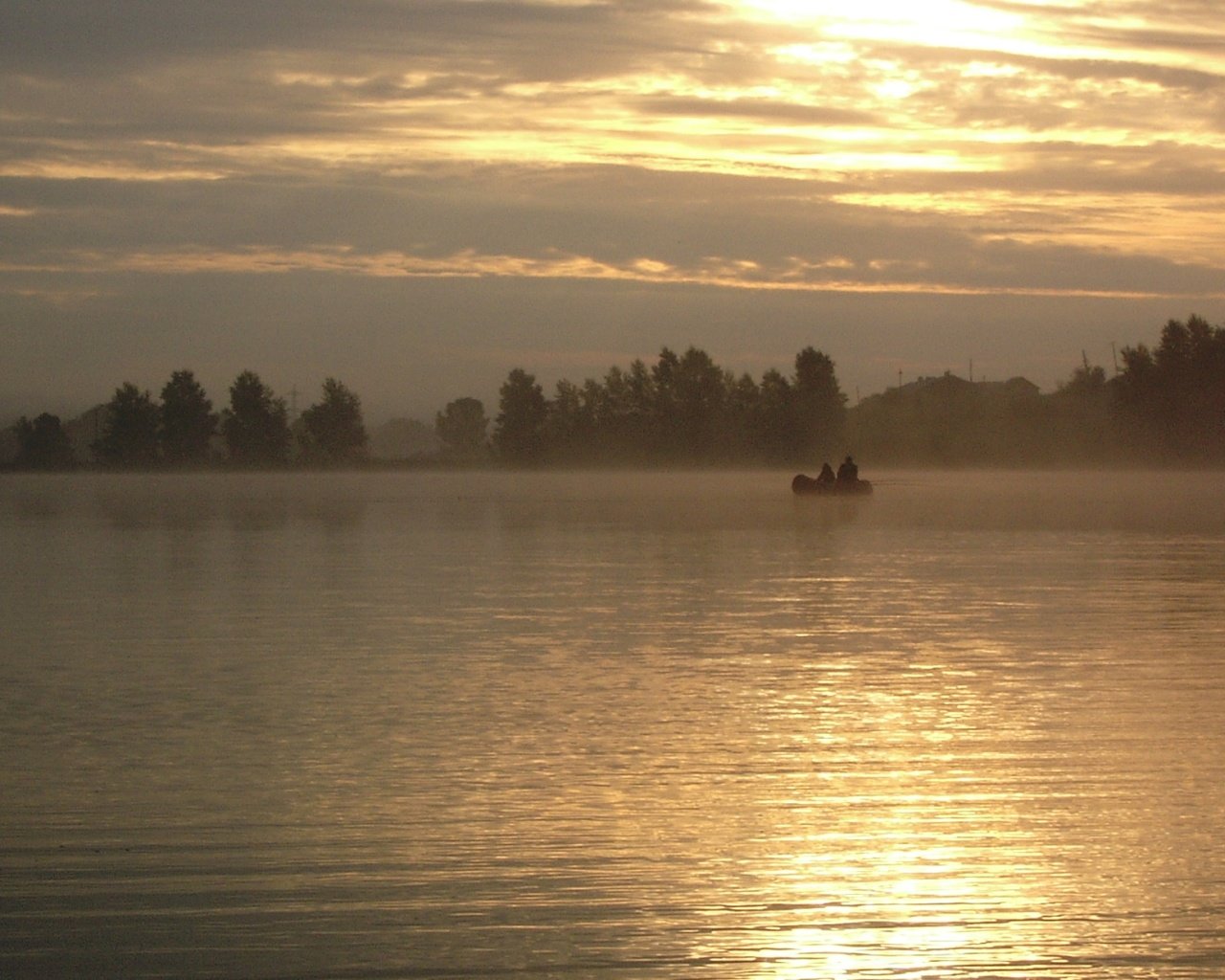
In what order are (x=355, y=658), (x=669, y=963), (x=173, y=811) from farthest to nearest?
(x=355, y=658) < (x=173, y=811) < (x=669, y=963)

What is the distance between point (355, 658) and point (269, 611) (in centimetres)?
388

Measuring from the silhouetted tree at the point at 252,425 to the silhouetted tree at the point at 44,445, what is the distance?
51.5 ft

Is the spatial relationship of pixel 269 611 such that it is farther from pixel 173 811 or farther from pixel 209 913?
pixel 209 913

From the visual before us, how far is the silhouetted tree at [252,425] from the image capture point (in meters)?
151

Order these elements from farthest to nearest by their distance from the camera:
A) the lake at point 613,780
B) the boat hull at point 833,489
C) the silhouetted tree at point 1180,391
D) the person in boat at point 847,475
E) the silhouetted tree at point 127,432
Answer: the silhouetted tree at point 127,432, the silhouetted tree at point 1180,391, the person in boat at point 847,475, the boat hull at point 833,489, the lake at point 613,780

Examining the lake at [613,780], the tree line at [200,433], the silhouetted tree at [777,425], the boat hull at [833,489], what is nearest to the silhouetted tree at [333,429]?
the tree line at [200,433]

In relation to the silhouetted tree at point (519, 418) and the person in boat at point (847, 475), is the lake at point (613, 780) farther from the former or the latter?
the silhouetted tree at point (519, 418)

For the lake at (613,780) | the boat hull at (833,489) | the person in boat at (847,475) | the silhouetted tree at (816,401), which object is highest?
the silhouetted tree at (816,401)

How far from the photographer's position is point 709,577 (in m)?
20.9

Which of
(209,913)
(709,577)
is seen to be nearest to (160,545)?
(709,577)

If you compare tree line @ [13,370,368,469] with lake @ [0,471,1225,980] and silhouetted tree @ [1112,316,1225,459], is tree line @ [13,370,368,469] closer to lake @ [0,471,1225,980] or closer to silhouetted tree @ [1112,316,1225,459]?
silhouetted tree @ [1112,316,1225,459]

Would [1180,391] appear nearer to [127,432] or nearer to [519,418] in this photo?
[519,418]

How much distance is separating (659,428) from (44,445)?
189 ft

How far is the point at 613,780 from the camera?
335 inches
